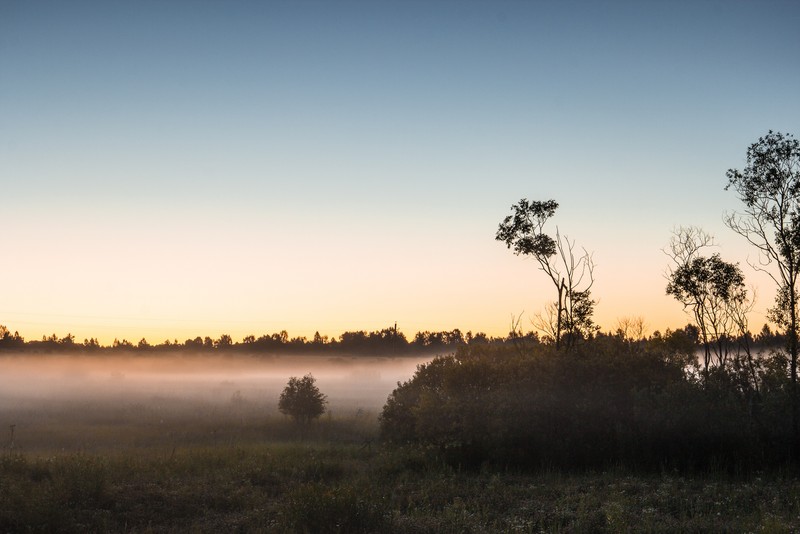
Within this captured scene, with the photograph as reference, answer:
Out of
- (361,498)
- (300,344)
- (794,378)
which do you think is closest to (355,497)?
(361,498)

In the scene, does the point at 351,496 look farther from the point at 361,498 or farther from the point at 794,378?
the point at 794,378

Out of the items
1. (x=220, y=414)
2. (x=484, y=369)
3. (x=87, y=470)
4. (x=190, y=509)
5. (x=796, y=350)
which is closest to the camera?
(x=190, y=509)

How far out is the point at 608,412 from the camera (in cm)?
2194

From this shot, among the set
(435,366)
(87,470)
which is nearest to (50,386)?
(435,366)

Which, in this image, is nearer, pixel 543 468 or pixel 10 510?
pixel 10 510

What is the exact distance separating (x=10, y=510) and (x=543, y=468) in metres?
15.3

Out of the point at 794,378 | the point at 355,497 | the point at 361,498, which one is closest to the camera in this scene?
the point at 355,497

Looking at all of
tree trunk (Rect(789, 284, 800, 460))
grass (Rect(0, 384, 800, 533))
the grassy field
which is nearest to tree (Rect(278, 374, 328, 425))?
grass (Rect(0, 384, 800, 533))

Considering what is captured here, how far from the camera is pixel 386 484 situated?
59.2ft

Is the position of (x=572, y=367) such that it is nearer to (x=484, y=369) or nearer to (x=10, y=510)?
(x=484, y=369)

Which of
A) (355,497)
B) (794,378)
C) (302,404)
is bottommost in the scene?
(302,404)

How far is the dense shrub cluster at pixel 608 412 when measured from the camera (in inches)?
793

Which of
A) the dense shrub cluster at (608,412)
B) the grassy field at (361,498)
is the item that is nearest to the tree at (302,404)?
the dense shrub cluster at (608,412)

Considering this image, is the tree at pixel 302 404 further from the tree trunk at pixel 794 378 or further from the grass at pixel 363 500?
Result: the tree trunk at pixel 794 378
